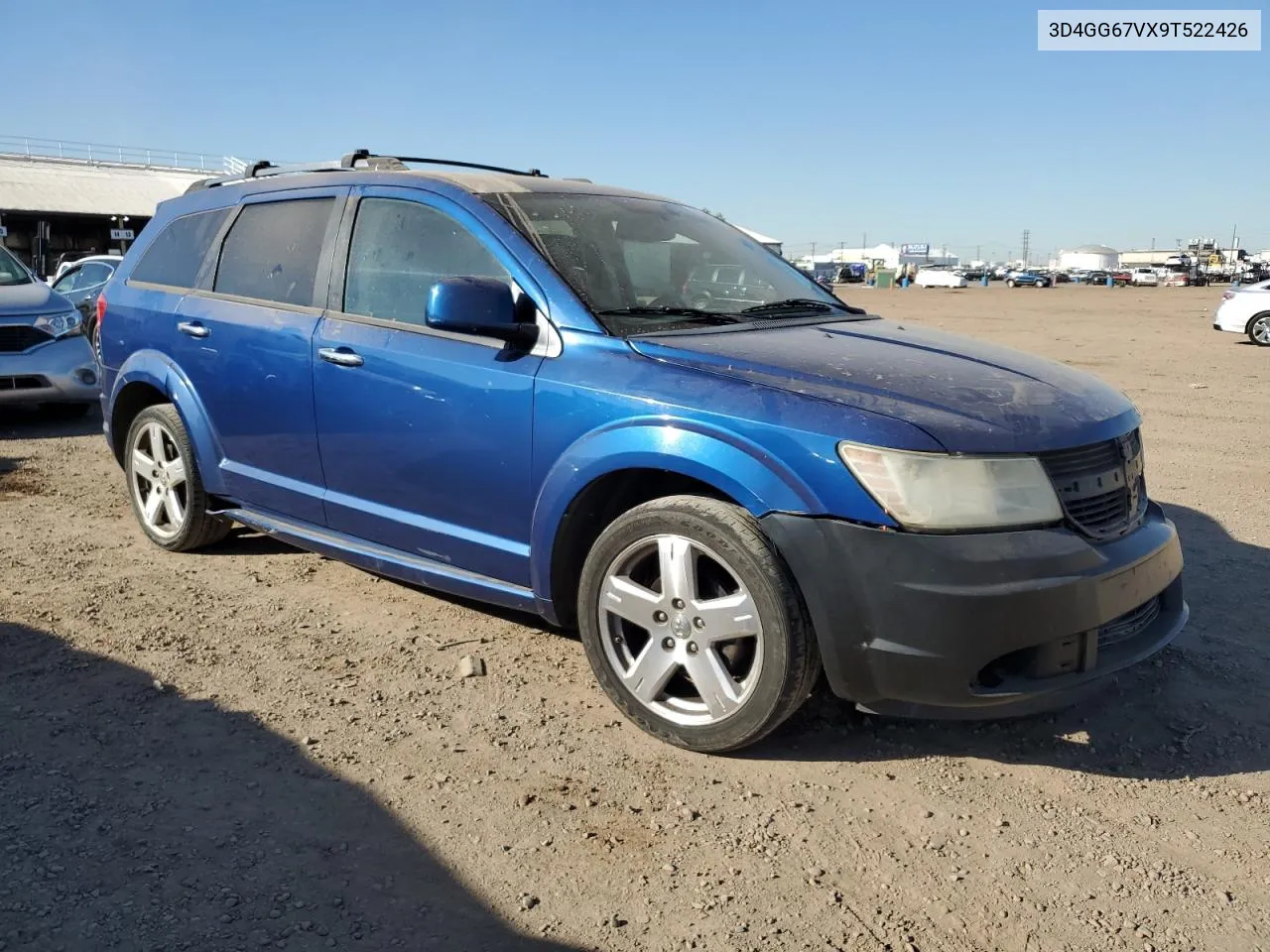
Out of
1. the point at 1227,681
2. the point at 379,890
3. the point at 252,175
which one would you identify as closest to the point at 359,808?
the point at 379,890

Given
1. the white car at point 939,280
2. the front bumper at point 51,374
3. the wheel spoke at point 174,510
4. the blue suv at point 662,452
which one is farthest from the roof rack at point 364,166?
the white car at point 939,280

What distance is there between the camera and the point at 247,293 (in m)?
4.78

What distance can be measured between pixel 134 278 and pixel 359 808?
12.2 feet

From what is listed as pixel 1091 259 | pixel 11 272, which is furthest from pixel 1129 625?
pixel 1091 259

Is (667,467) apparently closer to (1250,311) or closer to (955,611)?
(955,611)

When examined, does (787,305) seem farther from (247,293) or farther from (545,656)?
(247,293)

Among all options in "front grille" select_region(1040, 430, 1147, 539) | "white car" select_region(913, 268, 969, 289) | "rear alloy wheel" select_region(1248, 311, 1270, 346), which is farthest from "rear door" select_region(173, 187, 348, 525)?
"white car" select_region(913, 268, 969, 289)

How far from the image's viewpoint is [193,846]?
274 cm

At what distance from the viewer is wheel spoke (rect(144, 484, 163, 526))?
5.36 meters

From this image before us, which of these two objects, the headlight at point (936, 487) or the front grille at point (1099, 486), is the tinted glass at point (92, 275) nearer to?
the headlight at point (936, 487)

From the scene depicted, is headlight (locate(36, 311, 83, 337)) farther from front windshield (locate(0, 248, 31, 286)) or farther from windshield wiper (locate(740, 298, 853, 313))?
windshield wiper (locate(740, 298, 853, 313))

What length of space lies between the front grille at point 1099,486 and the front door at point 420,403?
1.67m

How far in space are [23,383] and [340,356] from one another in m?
6.24

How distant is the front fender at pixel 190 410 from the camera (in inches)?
192
